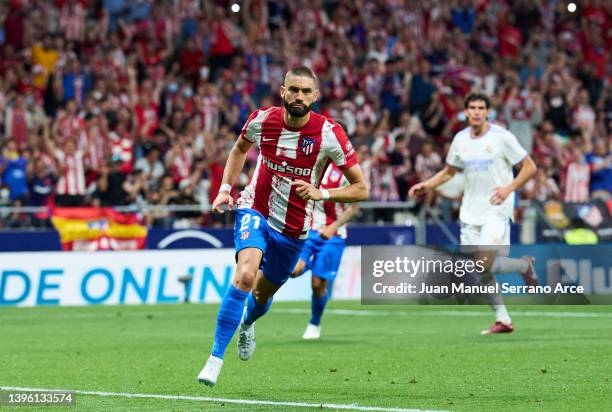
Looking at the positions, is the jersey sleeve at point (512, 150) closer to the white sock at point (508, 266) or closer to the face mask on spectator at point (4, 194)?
the white sock at point (508, 266)

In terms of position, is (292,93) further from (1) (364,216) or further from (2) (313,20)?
(2) (313,20)

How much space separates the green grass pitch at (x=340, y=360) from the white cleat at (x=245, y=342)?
8.8 inches

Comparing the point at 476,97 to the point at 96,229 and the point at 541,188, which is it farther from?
the point at 541,188

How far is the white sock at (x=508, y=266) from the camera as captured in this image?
623 inches

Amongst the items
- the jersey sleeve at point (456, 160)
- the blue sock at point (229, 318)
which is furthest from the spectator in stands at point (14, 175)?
the blue sock at point (229, 318)

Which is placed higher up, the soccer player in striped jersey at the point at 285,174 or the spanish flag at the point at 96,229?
the soccer player in striped jersey at the point at 285,174

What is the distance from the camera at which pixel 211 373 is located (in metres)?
9.57

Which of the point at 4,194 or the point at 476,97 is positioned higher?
the point at 476,97

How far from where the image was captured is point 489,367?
38.3 ft

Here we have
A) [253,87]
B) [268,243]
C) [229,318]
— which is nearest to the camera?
[229,318]

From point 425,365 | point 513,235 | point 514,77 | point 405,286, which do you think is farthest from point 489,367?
point 514,77

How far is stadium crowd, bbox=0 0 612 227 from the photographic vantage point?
81.6 ft

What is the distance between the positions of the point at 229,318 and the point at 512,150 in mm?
6368

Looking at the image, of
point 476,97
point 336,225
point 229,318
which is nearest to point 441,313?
point 336,225
